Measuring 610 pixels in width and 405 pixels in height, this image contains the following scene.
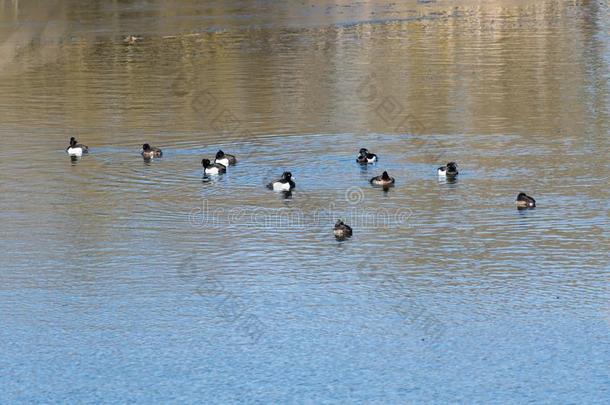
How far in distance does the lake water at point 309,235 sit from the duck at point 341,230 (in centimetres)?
16

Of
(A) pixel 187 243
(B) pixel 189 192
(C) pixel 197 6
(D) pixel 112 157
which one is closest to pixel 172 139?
(D) pixel 112 157

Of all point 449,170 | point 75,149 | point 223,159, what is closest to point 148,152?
point 75,149

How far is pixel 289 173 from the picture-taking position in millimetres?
24625

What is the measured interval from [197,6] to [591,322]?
55011mm

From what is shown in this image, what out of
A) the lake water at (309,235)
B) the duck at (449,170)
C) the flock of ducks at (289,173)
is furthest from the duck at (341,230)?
the duck at (449,170)

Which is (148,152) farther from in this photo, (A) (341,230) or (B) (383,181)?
(A) (341,230)

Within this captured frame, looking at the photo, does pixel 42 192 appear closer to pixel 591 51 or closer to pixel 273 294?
pixel 273 294

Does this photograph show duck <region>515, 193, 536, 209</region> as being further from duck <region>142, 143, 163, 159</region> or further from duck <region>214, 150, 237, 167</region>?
duck <region>142, 143, 163, 159</region>

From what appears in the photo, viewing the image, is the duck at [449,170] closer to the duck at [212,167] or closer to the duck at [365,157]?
the duck at [365,157]

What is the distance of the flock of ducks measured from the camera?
2269cm

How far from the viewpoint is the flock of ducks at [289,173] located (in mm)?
22688

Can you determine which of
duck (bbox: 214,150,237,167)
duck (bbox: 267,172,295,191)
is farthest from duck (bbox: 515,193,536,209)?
duck (bbox: 214,150,237,167)

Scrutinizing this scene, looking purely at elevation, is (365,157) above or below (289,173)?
above

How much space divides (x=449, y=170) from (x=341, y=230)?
4.86 m
